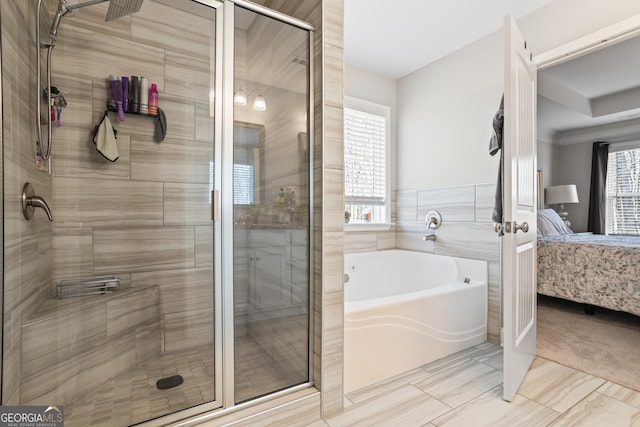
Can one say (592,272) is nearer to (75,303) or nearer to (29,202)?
(75,303)

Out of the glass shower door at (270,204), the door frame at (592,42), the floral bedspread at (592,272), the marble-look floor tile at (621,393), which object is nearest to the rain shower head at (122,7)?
the glass shower door at (270,204)

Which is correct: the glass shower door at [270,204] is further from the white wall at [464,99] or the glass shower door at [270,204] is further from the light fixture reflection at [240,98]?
the white wall at [464,99]

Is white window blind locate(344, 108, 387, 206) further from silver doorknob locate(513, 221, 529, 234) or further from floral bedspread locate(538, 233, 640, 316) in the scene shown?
floral bedspread locate(538, 233, 640, 316)

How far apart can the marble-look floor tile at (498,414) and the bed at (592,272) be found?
6.15ft

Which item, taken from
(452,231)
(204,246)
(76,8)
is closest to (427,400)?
(204,246)

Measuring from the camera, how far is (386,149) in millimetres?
3508

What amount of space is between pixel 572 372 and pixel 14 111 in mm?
3161

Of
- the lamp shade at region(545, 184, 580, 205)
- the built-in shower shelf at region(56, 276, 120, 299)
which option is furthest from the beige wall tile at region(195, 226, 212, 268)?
the lamp shade at region(545, 184, 580, 205)

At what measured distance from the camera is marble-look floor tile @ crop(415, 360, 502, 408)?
5.77ft

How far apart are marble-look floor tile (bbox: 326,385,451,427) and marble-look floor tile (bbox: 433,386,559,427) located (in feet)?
0.24

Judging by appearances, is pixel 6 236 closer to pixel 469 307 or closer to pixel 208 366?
pixel 208 366

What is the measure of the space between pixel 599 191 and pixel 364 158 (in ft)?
14.1

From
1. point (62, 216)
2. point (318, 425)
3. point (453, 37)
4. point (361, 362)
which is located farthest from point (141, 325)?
point (453, 37)

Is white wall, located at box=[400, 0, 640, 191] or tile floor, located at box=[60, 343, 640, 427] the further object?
white wall, located at box=[400, 0, 640, 191]
